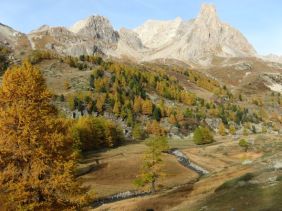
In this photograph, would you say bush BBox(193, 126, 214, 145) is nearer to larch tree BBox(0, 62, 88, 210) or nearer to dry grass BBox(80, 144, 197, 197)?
dry grass BBox(80, 144, 197, 197)

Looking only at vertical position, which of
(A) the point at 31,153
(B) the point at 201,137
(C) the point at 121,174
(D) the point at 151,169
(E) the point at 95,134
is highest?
(A) the point at 31,153

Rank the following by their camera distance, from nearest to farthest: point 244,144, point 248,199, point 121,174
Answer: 1. point 248,199
2. point 121,174
3. point 244,144

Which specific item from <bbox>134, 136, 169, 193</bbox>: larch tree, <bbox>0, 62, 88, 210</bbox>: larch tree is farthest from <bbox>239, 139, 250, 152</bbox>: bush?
<bbox>0, 62, 88, 210</bbox>: larch tree

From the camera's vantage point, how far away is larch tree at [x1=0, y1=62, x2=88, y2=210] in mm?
25172

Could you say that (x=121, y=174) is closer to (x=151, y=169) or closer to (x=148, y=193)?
(x=151, y=169)

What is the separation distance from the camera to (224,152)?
15338 cm

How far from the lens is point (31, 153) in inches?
1010

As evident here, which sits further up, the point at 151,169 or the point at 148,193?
the point at 151,169

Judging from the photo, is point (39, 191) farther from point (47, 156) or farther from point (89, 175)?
point (89, 175)

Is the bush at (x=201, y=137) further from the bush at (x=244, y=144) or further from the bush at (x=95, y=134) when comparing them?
the bush at (x=95, y=134)

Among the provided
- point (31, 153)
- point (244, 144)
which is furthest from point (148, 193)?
point (31, 153)

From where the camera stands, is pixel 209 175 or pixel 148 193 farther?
pixel 148 193

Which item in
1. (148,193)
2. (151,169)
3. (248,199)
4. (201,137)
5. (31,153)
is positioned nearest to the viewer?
(31,153)

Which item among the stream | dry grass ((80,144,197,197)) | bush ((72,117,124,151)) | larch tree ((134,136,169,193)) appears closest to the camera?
the stream
